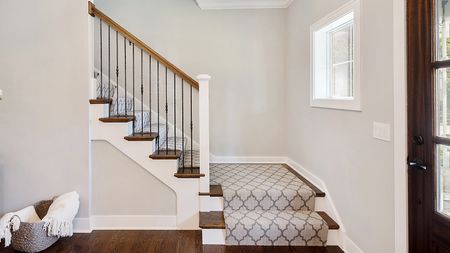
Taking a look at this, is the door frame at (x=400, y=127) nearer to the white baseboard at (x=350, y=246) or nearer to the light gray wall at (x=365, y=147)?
the light gray wall at (x=365, y=147)

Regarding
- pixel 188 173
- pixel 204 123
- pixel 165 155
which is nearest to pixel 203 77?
pixel 204 123

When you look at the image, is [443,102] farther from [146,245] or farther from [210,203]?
[146,245]

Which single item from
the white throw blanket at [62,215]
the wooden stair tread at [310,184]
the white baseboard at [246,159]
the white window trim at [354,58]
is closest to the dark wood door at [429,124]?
the white window trim at [354,58]

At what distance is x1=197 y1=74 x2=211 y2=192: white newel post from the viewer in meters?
2.87

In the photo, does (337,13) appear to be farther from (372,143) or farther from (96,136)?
(96,136)

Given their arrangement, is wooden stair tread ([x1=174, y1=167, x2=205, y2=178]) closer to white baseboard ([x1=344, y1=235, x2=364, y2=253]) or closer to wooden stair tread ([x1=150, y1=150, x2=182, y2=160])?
wooden stair tread ([x1=150, y1=150, x2=182, y2=160])

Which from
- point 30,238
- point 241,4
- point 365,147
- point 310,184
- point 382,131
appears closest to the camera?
point 382,131

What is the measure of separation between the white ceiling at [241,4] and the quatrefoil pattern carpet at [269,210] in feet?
8.07

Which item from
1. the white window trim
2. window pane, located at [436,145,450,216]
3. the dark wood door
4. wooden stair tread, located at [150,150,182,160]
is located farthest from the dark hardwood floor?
the white window trim

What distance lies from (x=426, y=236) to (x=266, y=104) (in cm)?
292

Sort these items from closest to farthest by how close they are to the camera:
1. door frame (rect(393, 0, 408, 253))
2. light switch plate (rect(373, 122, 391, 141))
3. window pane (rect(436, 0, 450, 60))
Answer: window pane (rect(436, 0, 450, 60)) < door frame (rect(393, 0, 408, 253)) < light switch plate (rect(373, 122, 391, 141))

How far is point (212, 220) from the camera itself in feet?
8.91

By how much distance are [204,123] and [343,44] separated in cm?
167

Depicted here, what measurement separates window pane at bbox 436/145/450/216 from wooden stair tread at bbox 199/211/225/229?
170 centimetres
